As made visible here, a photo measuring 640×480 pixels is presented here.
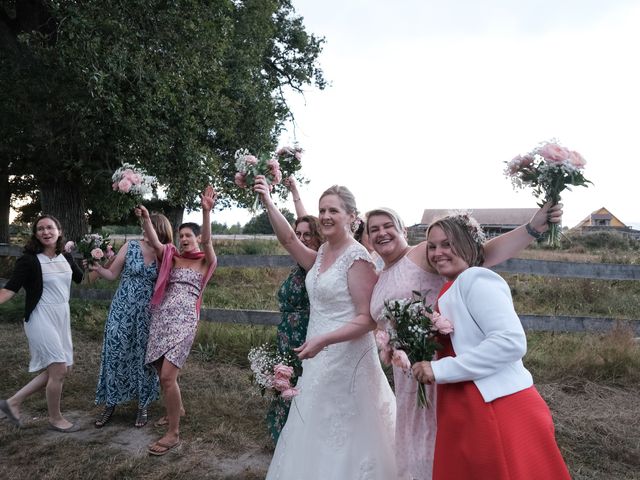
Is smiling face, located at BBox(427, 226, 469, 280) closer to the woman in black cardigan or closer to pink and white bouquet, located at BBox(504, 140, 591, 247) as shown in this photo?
pink and white bouquet, located at BBox(504, 140, 591, 247)

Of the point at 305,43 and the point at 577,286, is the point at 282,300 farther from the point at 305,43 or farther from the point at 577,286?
the point at 305,43

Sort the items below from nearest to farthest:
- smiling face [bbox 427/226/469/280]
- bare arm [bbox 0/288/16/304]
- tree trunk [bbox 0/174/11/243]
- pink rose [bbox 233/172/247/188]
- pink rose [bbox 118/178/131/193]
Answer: smiling face [bbox 427/226/469/280] < pink rose [bbox 233/172/247/188] < bare arm [bbox 0/288/16/304] < pink rose [bbox 118/178/131/193] < tree trunk [bbox 0/174/11/243]

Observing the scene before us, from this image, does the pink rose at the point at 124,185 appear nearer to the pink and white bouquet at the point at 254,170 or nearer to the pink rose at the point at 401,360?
the pink and white bouquet at the point at 254,170

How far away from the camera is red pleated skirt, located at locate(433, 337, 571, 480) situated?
2125 millimetres

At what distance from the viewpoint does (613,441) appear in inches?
173

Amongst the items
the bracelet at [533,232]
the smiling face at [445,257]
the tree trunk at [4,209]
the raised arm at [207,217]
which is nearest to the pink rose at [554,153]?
the bracelet at [533,232]

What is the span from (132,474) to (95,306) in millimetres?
6214

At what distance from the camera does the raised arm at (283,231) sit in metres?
3.74

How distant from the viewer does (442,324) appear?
2389 millimetres

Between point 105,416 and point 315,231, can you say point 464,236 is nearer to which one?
point 315,231

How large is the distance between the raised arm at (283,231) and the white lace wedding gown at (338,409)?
0.82 feet

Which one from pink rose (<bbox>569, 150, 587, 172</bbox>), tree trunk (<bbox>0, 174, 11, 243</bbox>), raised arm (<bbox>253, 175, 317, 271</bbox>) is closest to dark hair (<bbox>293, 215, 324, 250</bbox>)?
raised arm (<bbox>253, 175, 317, 271</bbox>)

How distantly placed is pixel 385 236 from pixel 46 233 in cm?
358

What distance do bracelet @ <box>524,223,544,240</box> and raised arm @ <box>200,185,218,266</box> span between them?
8.23 feet
